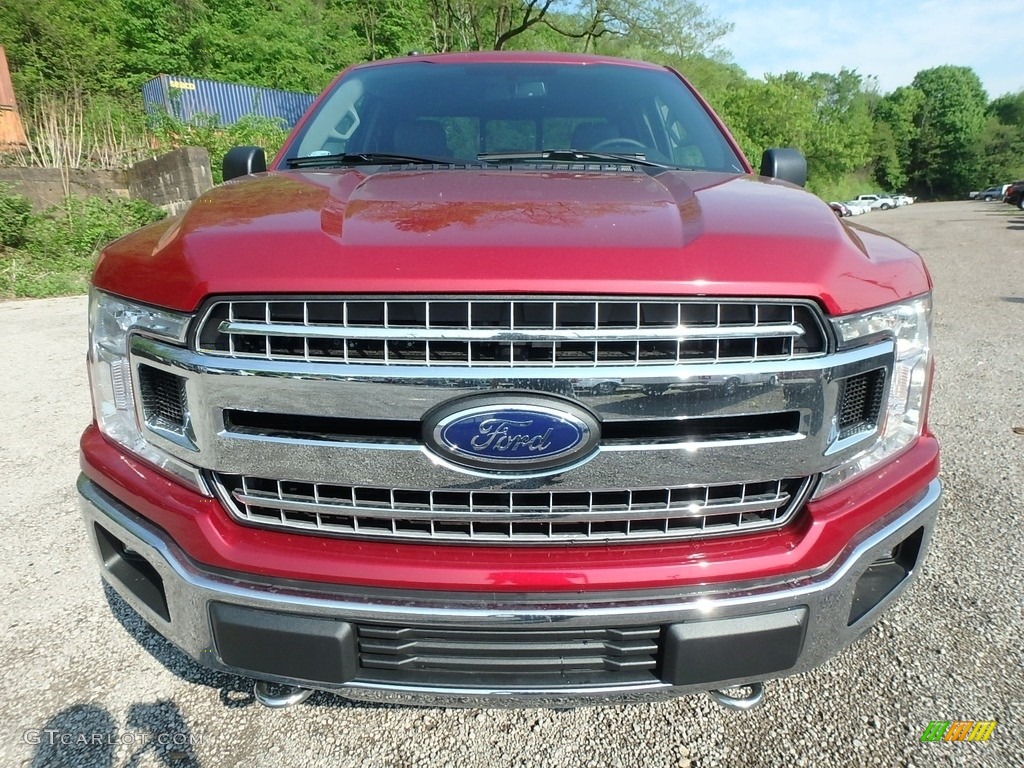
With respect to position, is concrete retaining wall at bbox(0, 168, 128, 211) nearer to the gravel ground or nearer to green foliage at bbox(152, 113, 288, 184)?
green foliage at bbox(152, 113, 288, 184)

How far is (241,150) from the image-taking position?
268 centimetres

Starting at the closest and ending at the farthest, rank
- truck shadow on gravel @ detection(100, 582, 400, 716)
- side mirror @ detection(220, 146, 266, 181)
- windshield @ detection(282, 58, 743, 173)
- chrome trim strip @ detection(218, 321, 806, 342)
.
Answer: chrome trim strip @ detection(218, 321, 806, 342) → truck shadow on gravel @ detection(100, 582, 400, 716) → windshield @ detection(282, 58, 743, 173) → side mirror @ detection(220, 146, 266, 181)

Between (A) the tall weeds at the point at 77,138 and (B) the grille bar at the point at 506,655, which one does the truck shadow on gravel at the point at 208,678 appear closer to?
(B) the grille bar at the point at 506,655

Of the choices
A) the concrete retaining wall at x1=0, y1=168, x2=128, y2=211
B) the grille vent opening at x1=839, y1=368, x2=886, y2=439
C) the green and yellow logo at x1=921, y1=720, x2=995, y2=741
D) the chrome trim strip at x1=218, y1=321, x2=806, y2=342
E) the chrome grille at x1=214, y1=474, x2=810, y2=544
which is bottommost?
the green and yellow logo at x1=921, y1=720, x2=995, y2=741

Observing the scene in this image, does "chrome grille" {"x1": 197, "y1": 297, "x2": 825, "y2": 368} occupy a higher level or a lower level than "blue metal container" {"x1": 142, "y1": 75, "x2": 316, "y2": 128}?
lower

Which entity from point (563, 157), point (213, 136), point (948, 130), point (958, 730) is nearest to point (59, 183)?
point (213, 136)

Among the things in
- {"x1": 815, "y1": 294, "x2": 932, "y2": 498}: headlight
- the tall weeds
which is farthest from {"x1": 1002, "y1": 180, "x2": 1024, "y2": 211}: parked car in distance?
{"x1": 815, "y1": 294, "x2": 932, "y2": 498}: headlight

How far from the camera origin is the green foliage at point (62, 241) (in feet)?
27.8

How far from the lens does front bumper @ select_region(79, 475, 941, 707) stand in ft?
4.30

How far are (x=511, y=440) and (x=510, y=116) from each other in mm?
1712

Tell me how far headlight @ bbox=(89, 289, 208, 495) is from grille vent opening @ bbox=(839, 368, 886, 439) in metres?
1.39

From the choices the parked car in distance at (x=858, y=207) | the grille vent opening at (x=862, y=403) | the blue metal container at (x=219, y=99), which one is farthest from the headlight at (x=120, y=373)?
the parked car in distance at (x=858, y=207)

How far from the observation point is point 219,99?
20547 millimetres

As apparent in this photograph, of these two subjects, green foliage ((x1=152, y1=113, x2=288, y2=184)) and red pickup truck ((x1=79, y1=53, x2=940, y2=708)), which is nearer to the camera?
red pickup truck ((x1=79, y1=53, x2=940, y2=708))
